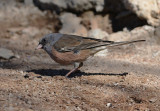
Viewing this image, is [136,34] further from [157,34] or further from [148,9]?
[148,9]

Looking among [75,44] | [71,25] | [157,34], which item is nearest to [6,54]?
[75,44]

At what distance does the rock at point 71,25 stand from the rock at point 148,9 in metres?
1.74

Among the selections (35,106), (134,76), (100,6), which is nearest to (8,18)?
(100,6)

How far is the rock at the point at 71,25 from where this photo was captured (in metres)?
9.37

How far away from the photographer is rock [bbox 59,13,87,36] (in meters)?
9.37

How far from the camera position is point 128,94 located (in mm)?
4789

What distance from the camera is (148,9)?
7855 millimetres

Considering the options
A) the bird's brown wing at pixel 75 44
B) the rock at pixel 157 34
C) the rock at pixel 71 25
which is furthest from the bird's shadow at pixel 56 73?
the rock at pixel 71 25

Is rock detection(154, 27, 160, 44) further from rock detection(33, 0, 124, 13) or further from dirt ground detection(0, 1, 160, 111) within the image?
rock detection(33, 0, 124, 13)

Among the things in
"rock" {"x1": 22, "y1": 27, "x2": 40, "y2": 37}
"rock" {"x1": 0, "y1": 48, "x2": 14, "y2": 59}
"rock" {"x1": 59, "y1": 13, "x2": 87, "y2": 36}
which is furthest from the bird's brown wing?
"rock" {"x1": 22, "y1": 27, "x2": 40, "y2": 37}

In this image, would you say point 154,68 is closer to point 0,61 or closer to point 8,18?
point 0,61

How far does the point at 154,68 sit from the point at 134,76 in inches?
36.7

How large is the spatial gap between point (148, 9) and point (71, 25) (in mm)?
2490

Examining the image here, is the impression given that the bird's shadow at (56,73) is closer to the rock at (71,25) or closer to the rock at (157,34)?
the rock at (157,34)
